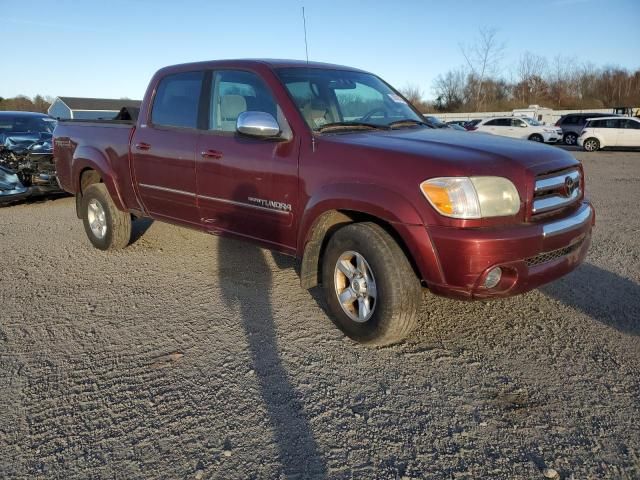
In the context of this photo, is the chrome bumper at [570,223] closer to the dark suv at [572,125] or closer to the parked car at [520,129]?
the parked car at [520,129]

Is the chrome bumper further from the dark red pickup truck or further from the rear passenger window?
the rear passenger window

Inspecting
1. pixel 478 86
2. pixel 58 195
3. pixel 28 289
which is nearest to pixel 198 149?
pixel 28 289

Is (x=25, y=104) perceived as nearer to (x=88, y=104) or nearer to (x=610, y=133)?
(x=88, y=104)

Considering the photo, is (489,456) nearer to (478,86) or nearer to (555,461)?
(555,461)

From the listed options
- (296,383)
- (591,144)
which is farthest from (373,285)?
(591,144)

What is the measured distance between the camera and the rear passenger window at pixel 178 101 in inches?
168

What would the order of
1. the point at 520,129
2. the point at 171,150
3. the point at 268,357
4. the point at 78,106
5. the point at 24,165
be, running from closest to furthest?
1. the point at 268,357
2. the point at 171,150
3. the point at 24,165
4. the point at 520,129
5. the point at 78,106

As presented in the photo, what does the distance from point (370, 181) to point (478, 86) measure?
60.6 meters

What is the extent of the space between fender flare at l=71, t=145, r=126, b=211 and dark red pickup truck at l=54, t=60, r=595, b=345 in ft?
0.99

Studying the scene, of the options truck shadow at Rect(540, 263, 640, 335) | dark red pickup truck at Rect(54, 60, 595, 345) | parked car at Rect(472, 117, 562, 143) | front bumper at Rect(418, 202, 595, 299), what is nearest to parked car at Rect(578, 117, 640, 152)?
parked car at Rect(472, 117, 562, 143)

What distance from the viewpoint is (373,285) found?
122 inches

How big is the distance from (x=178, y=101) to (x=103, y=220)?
6.06 ft

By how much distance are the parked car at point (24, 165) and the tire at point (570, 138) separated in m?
24.2

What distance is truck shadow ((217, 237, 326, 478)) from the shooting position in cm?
218
